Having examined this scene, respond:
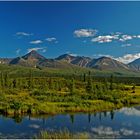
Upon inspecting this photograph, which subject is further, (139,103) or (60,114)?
(139,103)

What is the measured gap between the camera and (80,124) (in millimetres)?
42438

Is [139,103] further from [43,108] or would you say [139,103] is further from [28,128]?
[28,128]

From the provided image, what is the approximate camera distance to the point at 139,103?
226ft

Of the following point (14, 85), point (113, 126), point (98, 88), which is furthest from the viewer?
point (14, 85)

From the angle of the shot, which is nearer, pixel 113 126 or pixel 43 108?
pixel 113 126

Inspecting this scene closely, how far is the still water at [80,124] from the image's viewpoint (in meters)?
36.0

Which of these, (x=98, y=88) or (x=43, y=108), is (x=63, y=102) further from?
(x=98, y=88)

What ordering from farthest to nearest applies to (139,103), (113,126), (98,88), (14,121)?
(98,88)
(139,103)
(14,121)
(113,126)

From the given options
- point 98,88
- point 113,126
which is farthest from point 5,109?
point 98,88

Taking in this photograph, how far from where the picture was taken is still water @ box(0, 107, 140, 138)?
1419 inches

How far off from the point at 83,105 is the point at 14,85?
49.0 m

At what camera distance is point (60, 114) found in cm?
5134

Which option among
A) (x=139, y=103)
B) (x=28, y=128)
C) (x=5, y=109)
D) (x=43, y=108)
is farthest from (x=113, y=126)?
(x=139, y=103)

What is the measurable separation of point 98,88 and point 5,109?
37780 millimetres
